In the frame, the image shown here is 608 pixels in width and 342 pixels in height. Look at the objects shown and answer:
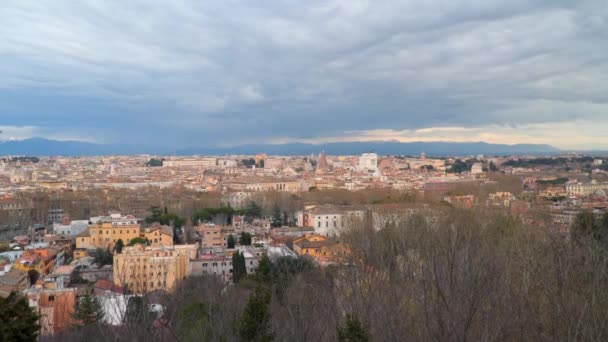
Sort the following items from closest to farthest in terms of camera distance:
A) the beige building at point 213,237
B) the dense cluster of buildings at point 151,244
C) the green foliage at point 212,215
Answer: the dense cluster of buildings at point 151,244 < the beige building at point 213,237 < the green foliage at point 212,215

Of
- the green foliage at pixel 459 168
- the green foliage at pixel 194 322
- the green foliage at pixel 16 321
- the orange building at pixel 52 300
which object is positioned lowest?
the orange building at pixel 52 300

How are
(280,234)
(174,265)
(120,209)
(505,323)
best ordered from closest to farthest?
(505,323) < (174,265) < (280,234) < (120,209)

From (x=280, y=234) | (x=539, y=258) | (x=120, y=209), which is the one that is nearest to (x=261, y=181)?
(x=120, y=209)

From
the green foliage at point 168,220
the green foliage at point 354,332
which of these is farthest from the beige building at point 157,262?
the green foliage at point 168,220

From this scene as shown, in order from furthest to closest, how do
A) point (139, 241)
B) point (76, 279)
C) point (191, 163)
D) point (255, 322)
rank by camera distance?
point (191, 163), point (139, 241), point (76, 279), point (255, 322)

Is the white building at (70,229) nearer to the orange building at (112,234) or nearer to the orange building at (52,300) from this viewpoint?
the orange building at (112,234)

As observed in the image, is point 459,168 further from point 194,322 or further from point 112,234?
point 194,322

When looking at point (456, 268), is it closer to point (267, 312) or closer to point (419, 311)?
point (419, 311)

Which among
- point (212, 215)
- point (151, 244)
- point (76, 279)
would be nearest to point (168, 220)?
point (212, 215)
